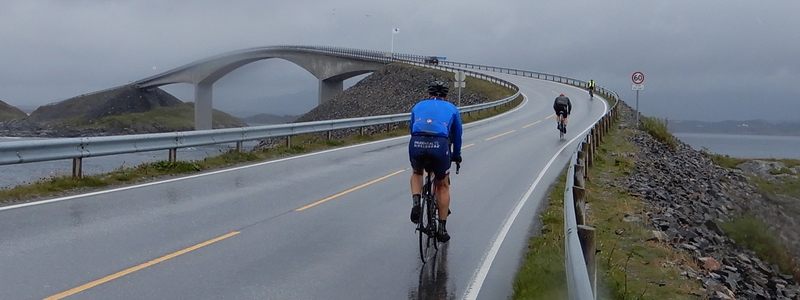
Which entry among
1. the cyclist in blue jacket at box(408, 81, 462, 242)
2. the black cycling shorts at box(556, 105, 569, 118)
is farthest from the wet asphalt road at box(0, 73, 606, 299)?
the black cycling shorts at box(556, 105, 569, 118)

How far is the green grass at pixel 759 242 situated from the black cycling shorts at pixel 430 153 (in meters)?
9.43

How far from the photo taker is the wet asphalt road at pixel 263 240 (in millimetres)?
6758

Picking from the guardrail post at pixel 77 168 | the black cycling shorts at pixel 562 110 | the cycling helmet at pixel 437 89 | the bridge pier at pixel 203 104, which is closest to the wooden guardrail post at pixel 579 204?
the cycling helmet at pixel 437 89

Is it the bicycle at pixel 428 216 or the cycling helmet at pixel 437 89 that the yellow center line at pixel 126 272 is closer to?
the bicycle at pixel 428 216

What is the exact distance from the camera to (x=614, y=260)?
350 inches

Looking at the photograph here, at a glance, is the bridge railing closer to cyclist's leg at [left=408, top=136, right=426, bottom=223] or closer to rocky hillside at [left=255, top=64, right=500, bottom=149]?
cyclist's leg at [left=408, top=136, right=426, bottom=223]

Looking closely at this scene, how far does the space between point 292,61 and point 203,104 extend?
55.1 ft

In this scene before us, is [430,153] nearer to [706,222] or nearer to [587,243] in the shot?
[587,243]

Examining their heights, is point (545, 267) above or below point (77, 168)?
below

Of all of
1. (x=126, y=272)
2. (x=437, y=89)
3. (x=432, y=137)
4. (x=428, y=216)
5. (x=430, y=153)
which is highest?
(x=437, y=89)

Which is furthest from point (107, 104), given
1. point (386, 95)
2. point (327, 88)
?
point (386, 95)

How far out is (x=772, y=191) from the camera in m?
37.4

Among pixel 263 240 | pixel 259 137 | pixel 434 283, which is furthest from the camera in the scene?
pixel 259 137

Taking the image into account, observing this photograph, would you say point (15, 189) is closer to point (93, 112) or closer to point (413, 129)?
point (413, 129)
